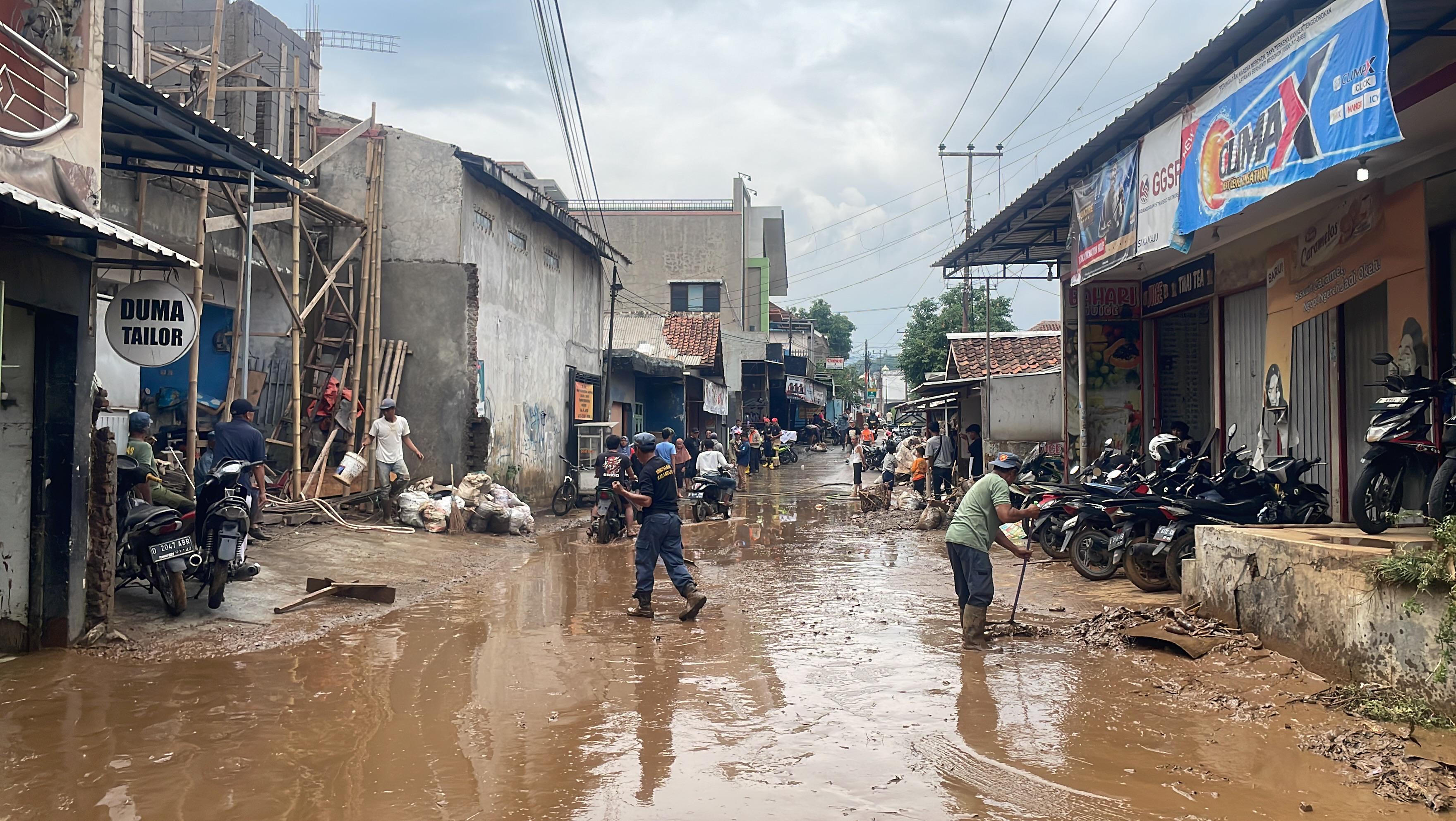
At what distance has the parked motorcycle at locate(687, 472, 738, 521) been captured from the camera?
1827 centimetres

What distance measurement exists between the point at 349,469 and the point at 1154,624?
10154 millimetres

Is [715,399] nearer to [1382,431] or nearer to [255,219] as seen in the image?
[255,219]

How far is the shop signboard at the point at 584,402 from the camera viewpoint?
862 inches

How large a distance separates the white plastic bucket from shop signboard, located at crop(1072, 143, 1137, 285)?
31.9ft

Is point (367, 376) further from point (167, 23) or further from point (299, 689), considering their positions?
point (299, 689)

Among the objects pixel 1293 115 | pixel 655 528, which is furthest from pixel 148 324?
pixel 1293 115

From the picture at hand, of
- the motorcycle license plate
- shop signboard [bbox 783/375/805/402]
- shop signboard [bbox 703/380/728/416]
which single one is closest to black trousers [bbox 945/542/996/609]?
the motorcycle license plate

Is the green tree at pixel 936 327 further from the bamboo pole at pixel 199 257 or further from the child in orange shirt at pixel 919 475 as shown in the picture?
the bamboo pole at pixel 199 257

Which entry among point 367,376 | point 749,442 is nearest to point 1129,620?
point 367,376

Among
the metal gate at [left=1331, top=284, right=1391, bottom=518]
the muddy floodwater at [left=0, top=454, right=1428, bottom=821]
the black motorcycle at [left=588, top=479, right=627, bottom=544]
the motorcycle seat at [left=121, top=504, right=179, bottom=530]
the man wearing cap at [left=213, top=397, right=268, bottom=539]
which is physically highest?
the metal gate at [left=1331, top=284, right=1391, bottom=518]

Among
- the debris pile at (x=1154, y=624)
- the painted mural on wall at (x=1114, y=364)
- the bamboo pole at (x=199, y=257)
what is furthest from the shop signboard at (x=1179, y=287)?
the bamboo pole at (x=199, y=257)

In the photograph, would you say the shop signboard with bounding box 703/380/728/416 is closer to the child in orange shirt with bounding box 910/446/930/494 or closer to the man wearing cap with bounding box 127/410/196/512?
the child in orange shirt with bounding box 910/446/930/494

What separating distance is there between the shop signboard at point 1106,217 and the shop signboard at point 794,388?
1421 inches

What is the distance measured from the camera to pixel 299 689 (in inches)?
231
